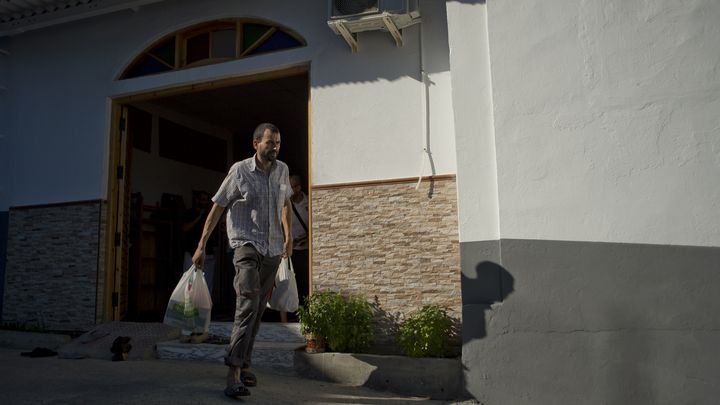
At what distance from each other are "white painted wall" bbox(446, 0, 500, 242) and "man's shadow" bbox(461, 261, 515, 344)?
0.28 meters

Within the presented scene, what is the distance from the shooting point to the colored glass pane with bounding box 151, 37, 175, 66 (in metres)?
7.59

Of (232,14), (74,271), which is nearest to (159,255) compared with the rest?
Answer: (74,271)

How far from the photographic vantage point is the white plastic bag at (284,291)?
4961 millimetres

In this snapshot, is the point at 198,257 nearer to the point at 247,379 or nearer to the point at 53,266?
the point at 247,379

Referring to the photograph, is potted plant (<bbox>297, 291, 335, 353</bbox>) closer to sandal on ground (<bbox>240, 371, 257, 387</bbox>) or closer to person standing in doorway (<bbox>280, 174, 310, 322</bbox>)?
sandal on ground (<bbox>240, 371, 257, 387</bbox>)

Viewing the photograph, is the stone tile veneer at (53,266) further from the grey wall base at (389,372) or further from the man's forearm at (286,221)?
the man's forearm at (286,221)

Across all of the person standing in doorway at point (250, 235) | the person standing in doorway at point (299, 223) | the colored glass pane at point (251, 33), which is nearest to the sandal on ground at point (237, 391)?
the person standing in doorway at point (250, 235)

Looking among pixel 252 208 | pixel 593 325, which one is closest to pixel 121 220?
pixel 252 208

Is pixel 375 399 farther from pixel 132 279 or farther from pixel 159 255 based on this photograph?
pixel 159 255

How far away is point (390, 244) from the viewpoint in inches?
237

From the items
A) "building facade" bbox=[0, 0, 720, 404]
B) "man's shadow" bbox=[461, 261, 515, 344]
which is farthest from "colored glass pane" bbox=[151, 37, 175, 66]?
"man's shadow" bbox=[461, 261, 515, 344]

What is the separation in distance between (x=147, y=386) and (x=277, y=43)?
157 inches

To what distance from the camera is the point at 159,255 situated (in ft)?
33.4

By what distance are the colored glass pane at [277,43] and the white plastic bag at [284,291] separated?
2.91m
